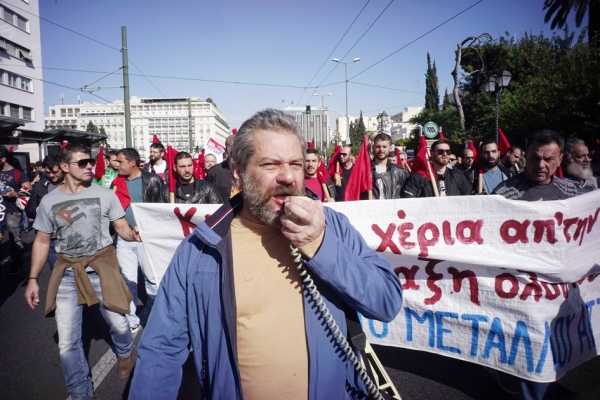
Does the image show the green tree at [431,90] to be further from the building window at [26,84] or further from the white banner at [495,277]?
the white banner at [495,277]

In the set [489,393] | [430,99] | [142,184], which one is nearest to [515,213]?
[489,393]

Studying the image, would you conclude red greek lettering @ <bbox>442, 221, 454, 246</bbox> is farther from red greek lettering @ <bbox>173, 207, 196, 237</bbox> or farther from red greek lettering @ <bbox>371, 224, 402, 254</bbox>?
red greek lettering @ <bbox>173, 207, 196, 237</bbox>

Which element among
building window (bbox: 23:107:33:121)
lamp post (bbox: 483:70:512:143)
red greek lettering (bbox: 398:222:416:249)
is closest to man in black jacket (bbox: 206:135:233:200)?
red greek lettering (bbox: 398:222:416:249)

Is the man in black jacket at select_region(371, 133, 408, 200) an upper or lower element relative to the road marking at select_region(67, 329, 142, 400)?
upper

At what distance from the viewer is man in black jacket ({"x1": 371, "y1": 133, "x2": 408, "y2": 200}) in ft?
18.1

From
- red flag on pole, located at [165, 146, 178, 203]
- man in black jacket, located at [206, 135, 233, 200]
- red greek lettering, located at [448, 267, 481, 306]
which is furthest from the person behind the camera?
man in black jacket, located at [206, 135, 233, 200]

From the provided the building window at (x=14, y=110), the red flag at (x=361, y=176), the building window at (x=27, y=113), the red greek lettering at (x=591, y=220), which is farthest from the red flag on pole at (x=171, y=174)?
the building window at (x=27, y=113)

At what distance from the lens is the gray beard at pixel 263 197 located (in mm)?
1490

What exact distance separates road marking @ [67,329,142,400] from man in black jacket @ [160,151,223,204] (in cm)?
186

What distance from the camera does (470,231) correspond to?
2.95 meters

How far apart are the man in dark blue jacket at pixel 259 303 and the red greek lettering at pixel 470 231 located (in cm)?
→ 171

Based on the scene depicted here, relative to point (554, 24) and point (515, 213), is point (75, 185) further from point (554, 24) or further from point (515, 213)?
point (554, 24)

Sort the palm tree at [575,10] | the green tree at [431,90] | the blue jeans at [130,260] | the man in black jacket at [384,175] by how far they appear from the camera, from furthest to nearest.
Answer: the green tree at [431,90]
the palm tree at [575,10]
the man in black jacket at [384,175]
the blue jeans at [130,260]

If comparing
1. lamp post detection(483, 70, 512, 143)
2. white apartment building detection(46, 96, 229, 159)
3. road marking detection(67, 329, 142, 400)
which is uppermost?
white apartment building detection(46, 96, 229, 159)
